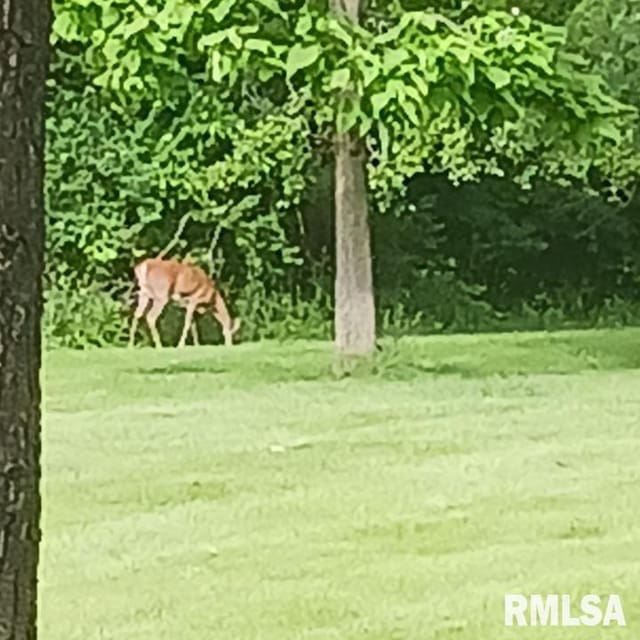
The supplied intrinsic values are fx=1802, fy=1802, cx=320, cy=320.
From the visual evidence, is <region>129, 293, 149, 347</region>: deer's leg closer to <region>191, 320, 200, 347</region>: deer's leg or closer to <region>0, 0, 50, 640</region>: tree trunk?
<region>191, 320, 200, 347</region>: deer's leg

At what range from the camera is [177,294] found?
493 centimetres

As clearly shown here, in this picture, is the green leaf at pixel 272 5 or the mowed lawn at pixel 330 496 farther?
the green leaf at pixel 272 5

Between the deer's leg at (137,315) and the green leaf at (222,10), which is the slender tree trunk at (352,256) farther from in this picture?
the deer's leg at (137,315)

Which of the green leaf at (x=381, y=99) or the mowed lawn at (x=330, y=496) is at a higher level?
the green leaf at (x=381, y=99)

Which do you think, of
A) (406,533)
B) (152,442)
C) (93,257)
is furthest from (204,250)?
(406,533)

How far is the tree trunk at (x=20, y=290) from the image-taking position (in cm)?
144

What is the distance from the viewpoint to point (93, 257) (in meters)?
4.98

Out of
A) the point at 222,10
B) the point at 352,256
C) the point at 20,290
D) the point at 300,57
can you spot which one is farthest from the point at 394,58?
the point at 20,290

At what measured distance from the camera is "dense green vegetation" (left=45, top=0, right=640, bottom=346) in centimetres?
394

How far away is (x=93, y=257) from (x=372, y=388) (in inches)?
51.0

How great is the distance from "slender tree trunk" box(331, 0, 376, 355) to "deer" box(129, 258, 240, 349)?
545mm

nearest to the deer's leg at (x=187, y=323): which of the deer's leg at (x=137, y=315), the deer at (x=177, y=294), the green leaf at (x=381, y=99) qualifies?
the deer at (x=177, y=294)

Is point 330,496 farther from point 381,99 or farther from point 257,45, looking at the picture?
point 257,45

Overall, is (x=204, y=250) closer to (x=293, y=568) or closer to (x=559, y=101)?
(x=559, y=101)
